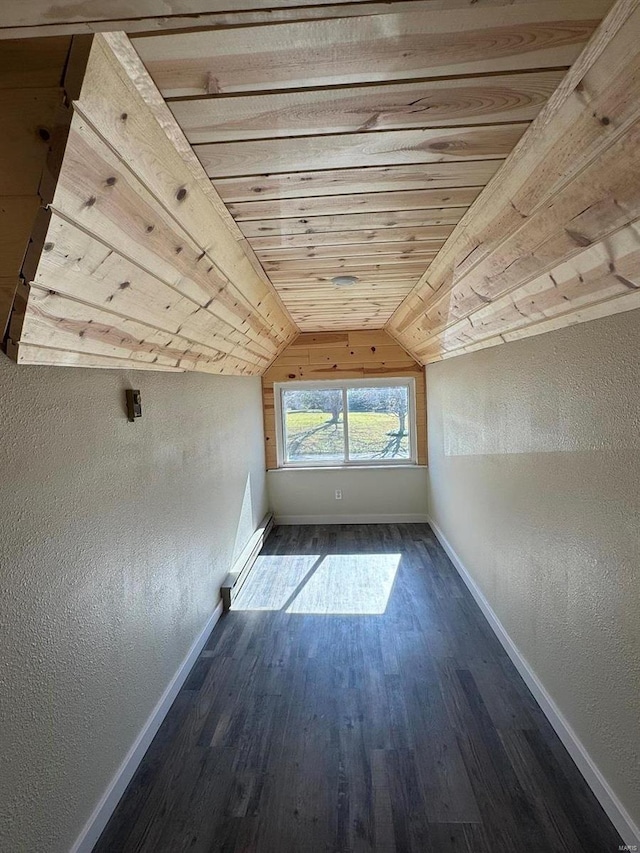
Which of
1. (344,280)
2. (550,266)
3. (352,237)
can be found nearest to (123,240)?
(352,237)

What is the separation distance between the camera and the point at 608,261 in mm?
1217

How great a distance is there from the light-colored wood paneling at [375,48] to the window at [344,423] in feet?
14.0

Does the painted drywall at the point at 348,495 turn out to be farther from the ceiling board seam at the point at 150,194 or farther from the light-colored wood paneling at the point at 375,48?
the light-colored wood paneling at the point at 375,48

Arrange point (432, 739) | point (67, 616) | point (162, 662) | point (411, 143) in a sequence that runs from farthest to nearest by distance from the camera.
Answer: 1. point (162, 662)
2. point (432, 739)
3. point (67, 616)
4. point (411, 143)

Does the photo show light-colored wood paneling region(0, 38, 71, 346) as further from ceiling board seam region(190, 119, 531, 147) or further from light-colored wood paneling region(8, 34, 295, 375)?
ceiling board seam region(190, 119, 531, 147)

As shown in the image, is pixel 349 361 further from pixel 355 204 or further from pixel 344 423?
pixel 355 204

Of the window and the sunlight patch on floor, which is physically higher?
Result: the window

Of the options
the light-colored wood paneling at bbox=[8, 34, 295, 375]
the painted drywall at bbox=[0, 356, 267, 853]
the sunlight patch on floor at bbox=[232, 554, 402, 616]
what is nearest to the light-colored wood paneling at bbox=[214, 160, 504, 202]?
the light-colored wood paneling at bbox=[8, 34, 295, 375]

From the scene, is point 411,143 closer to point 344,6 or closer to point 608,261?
point 344,6

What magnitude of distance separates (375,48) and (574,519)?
68.0 inches

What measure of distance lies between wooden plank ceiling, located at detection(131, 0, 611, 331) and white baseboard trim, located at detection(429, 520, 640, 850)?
2.12 meters

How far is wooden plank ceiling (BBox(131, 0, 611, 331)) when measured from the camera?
0.79 meters

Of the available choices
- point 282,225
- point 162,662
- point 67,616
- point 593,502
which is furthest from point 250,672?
point 282,225

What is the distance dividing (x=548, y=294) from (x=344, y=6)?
3.94 ft
